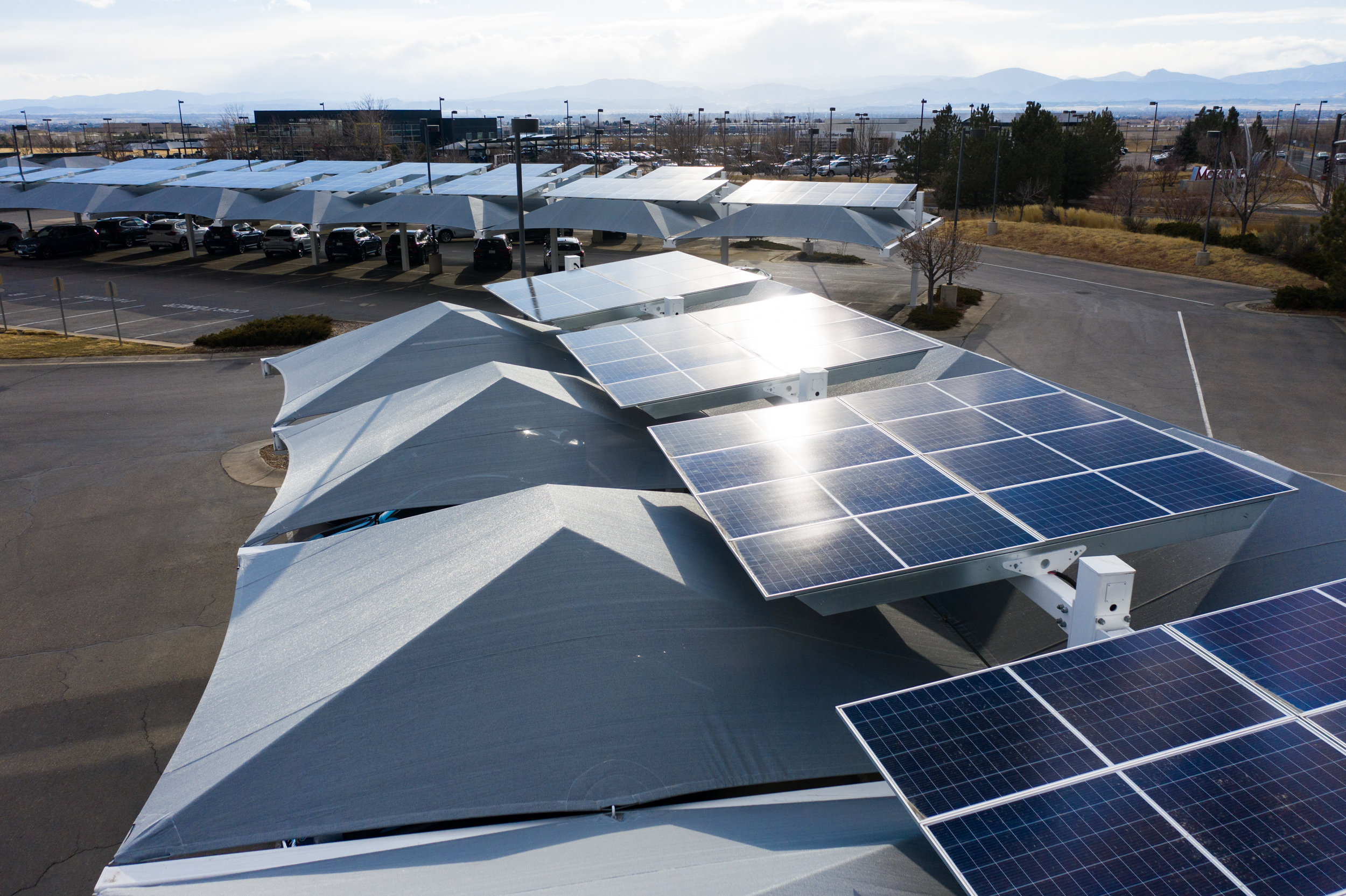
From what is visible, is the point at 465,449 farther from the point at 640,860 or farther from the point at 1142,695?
the point at 1142,695

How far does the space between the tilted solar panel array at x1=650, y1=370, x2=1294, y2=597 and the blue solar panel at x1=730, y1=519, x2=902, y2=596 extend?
0.6 inches

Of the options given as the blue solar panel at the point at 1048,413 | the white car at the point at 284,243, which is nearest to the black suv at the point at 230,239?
the white car at the point at 284,243

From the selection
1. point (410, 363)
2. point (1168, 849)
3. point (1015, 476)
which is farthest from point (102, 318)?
point (1168, 849)

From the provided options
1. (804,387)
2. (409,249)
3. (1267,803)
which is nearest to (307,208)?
(409,249)

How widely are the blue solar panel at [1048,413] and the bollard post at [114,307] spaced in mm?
28780

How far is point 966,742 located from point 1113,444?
17.1 feet

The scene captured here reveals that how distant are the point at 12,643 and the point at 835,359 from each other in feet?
A: 41.7

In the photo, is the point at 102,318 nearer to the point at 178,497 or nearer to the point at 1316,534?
the point at 178,497

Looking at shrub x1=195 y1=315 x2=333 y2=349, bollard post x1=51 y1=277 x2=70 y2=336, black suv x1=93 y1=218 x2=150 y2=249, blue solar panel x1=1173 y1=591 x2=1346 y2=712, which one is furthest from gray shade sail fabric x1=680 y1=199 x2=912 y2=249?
black suv x1=93 y1=218 x2=150 y2=249

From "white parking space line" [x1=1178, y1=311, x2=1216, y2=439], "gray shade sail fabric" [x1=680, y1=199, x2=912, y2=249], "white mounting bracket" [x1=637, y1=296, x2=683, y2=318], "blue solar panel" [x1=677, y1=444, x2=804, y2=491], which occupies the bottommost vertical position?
"white parking space line" [x1=1178, y1=311, x2=1216, y2=439]

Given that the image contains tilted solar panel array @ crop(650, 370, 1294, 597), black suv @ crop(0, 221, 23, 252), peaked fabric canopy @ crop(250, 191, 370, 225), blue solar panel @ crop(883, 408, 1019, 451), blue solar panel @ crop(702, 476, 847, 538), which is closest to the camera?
tilted solar panel array @ crop(650, 370, 1294, 597)

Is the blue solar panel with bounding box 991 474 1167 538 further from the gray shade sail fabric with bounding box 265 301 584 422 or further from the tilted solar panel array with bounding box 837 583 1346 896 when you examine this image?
the gray shade sail fabric with bounding box 265 301 584 422

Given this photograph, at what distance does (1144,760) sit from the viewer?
212 inches

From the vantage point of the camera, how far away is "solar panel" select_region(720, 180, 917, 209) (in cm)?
3575
